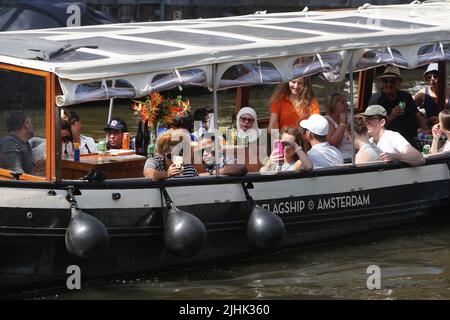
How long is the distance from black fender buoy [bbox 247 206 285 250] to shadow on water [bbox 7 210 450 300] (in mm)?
469

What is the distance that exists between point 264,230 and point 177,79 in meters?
1.58

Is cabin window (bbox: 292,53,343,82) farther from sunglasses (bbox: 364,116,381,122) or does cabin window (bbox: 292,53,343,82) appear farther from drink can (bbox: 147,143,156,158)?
drink can (bbox: 147,143,156,158)

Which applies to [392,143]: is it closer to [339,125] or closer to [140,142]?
[339,125]

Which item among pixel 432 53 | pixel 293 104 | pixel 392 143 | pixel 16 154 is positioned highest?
pixel 432 53

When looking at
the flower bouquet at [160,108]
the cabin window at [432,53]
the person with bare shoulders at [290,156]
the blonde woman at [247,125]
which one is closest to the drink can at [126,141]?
the flower bouquet at [160,108]

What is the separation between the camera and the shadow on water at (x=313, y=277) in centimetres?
1056

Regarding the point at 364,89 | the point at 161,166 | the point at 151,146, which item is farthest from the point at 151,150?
the point at 364,89

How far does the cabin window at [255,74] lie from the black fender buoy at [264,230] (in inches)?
49.3

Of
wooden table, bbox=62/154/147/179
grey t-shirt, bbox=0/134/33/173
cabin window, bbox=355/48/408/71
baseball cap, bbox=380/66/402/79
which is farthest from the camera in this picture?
baseball cap, bbox=380/66/402/79

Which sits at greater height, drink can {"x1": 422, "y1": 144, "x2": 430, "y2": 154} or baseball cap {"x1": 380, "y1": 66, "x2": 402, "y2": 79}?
baseball cap {"x1": 380, "y1": 66, "x2": 402, "y2": 79}

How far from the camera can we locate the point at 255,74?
436 inches

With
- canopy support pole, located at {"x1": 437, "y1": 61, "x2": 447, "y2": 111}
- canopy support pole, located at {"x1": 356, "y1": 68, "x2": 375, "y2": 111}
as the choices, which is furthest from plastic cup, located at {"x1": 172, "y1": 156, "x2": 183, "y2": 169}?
canopy support pole, located at {"x1": 437, "y1": 61, "x2": 447, "y2": 111}

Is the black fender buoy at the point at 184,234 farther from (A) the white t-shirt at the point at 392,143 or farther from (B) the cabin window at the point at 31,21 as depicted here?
(B) the cabin window at the point at 31,21

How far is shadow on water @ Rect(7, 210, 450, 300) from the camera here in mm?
10562
